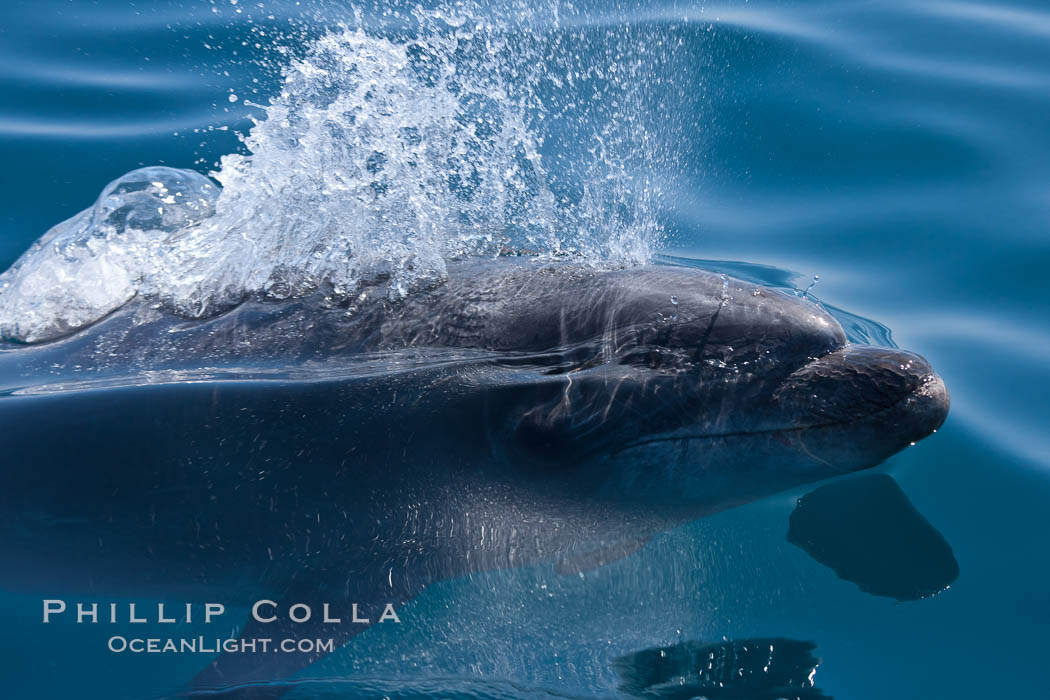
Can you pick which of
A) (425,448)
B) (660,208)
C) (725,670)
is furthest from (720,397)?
(660,208)

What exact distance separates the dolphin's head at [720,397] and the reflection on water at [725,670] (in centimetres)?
71

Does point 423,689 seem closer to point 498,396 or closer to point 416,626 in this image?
point 416,626

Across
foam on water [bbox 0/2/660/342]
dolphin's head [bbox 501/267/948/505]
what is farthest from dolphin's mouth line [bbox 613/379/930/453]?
foam on water [bbox 0/2/660/342]

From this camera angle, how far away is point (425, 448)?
431 cm

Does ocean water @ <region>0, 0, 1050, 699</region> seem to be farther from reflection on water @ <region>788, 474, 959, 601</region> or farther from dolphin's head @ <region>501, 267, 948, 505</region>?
dolphin's head @ <region>501, 267, 948, 505</region>

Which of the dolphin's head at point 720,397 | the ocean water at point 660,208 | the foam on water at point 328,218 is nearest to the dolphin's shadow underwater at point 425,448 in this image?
the dolphin's head at point 720,397

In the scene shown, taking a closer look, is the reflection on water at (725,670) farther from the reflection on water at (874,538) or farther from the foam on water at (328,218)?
the foam on water at (328,218)

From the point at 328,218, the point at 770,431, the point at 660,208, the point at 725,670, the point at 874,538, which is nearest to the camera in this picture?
the point at 725,670

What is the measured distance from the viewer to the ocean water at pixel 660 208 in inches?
162

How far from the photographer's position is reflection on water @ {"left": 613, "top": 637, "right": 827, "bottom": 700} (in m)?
3.73

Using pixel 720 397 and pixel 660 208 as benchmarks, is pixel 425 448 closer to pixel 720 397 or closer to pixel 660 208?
pixel 720 397

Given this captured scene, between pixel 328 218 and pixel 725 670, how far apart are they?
3.04 metres

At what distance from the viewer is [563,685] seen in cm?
392

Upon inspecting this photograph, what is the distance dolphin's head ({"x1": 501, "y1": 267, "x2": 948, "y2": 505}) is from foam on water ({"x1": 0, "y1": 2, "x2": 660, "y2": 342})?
30.4 inches
